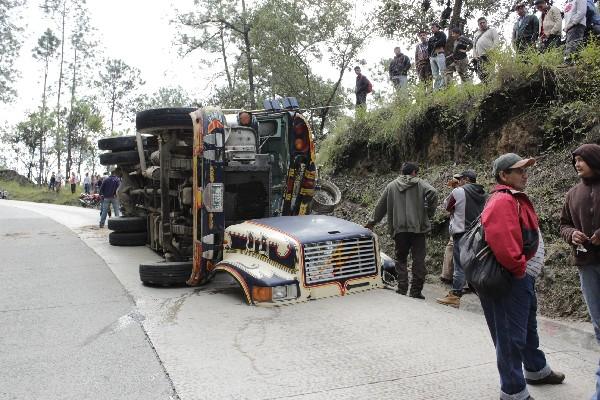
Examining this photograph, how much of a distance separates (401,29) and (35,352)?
15.3 metres

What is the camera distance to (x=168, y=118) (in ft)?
25.2

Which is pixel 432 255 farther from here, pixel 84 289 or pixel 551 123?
pixel 84 289

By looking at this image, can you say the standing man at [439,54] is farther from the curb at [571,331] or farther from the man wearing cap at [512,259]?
the man wearing cap at [512,259]

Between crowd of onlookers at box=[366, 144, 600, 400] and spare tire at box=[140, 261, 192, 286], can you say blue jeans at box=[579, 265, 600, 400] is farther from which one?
spare tire at box=[140, 261, 192, 286]

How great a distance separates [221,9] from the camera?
25.8 metres

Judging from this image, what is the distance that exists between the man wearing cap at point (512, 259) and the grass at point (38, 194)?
1340 inches

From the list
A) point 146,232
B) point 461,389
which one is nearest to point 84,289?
point 146,232

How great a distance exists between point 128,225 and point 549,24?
898 centimetres

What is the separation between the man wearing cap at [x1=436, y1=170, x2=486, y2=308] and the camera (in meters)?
6.97

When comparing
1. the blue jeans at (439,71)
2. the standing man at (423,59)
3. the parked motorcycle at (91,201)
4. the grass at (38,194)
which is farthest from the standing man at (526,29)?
the grass at (38,194)

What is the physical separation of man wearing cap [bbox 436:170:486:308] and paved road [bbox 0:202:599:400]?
119cm

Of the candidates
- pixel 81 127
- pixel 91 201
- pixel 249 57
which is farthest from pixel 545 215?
pixel 81 127

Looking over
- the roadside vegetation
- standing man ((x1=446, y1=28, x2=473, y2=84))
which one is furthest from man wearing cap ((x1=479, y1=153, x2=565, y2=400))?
standing man ((x1=446, y1=28, x2=473, y2=84))

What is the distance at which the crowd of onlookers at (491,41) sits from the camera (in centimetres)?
872
